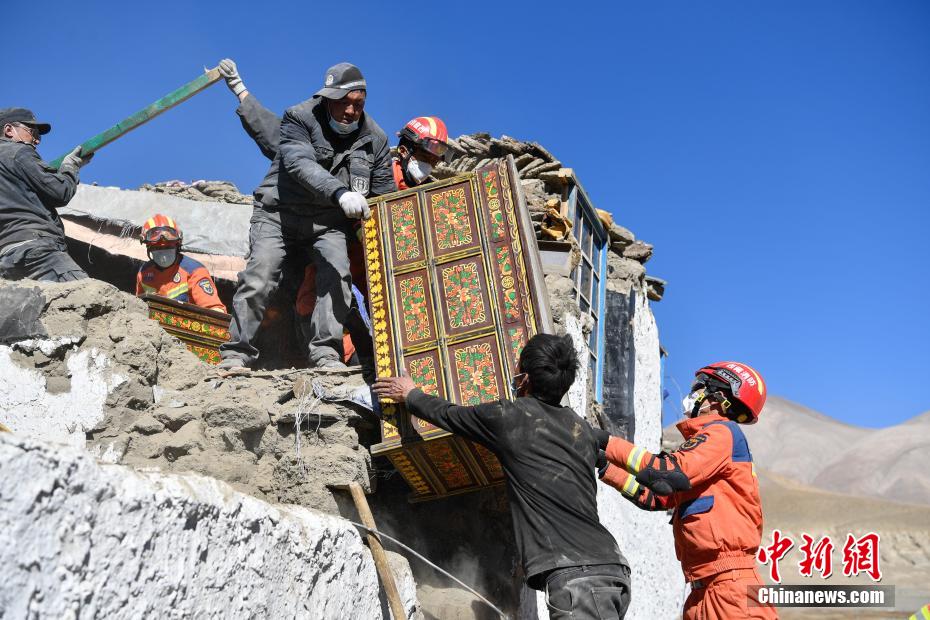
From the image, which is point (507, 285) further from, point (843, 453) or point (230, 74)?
point (843, 453)

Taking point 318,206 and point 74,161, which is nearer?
point 318,206

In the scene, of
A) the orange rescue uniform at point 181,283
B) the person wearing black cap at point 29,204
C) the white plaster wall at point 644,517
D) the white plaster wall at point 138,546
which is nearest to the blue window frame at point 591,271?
the white plaster wall at point 644,517

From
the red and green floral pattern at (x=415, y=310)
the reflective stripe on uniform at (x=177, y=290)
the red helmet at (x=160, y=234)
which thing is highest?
the red helmet at (x=160, y=234)

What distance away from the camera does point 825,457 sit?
51.5 meters

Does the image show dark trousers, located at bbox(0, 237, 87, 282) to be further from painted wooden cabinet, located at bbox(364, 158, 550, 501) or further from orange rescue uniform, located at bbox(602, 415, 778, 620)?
orange rescue uniform, located at bbox(602, 415, 778, 620)

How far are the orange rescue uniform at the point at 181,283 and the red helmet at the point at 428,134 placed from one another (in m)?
2.37

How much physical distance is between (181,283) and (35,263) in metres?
1.82

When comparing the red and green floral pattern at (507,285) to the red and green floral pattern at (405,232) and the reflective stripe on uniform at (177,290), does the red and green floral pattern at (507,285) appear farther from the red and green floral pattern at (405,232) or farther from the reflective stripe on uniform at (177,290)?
the reflective stripe on uniform at (177,290)

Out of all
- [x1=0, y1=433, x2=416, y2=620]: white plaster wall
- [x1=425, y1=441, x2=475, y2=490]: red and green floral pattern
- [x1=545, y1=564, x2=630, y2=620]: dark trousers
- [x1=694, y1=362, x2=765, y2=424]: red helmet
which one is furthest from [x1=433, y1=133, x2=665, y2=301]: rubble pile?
[x1=0, y1=433, x2=416, y2=620]: white plaster wall

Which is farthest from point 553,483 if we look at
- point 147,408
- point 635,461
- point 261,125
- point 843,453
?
point 843,453

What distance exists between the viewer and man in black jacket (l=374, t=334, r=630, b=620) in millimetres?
3695

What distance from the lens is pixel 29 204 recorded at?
6496 mm

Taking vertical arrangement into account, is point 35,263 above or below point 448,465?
above

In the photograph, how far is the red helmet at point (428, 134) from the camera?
6309mm
